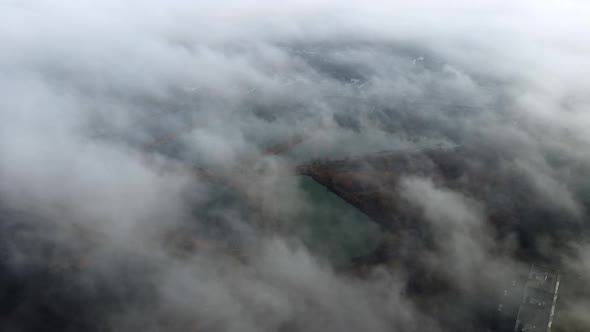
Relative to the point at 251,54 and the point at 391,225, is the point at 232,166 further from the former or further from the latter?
the point at 251,54

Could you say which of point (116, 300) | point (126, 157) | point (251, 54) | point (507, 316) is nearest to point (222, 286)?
point (116, 300)

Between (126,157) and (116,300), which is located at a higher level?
(126,157)

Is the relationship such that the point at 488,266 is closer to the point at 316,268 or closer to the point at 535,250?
the point at 535,250

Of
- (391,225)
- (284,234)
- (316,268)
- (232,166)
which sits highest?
(232,166)

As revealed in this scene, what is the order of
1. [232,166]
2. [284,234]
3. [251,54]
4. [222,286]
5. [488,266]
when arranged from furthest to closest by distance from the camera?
[251,54] < [232,166] < [284,234] < [488,266] < [222,286]

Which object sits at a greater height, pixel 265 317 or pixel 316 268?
pixel 316 268

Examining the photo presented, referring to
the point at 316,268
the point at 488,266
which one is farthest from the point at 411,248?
the point at 316,268

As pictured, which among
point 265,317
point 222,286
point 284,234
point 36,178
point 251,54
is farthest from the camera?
point 251,54

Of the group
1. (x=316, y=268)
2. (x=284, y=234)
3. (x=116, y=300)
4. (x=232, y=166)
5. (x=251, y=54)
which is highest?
(x=251, y=54)

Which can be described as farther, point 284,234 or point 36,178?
point 36,178
